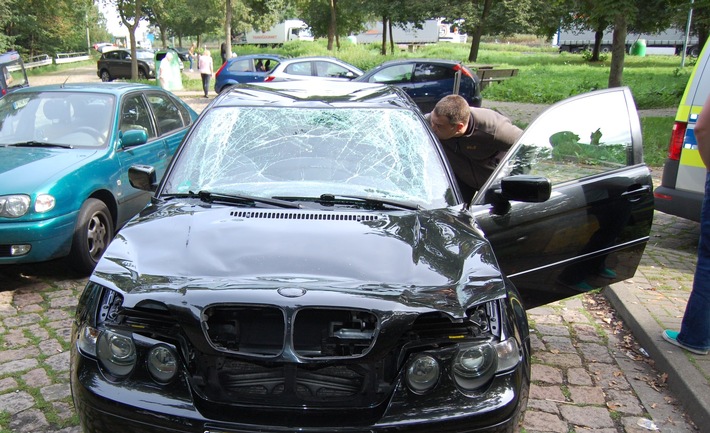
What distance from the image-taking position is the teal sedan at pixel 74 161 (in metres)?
5.16

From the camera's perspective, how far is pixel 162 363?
2348mm

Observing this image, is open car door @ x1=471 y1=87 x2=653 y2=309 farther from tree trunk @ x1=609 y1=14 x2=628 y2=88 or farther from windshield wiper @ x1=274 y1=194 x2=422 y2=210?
tree trunk @ x1=609 y1=14 x2=628 y2=88

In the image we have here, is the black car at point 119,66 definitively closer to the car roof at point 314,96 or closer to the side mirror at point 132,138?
the side mirror at point 132,138

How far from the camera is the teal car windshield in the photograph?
617 centimetres

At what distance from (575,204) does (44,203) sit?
410 cm

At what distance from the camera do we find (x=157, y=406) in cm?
227

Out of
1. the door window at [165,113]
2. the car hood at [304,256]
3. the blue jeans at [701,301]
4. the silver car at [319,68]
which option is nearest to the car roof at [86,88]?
the door window at [165,113]

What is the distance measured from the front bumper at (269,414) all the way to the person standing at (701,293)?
2304mm

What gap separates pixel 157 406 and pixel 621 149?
3433mm

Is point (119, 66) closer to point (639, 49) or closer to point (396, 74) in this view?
point (396, 74)

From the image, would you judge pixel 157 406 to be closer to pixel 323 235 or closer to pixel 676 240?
pixel 323 235

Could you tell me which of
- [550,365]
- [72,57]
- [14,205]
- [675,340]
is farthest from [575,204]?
[72,57]

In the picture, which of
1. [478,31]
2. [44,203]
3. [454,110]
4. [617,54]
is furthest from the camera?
[478,31]

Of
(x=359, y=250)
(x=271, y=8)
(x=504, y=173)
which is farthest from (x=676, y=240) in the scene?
(x=271, y=8)
